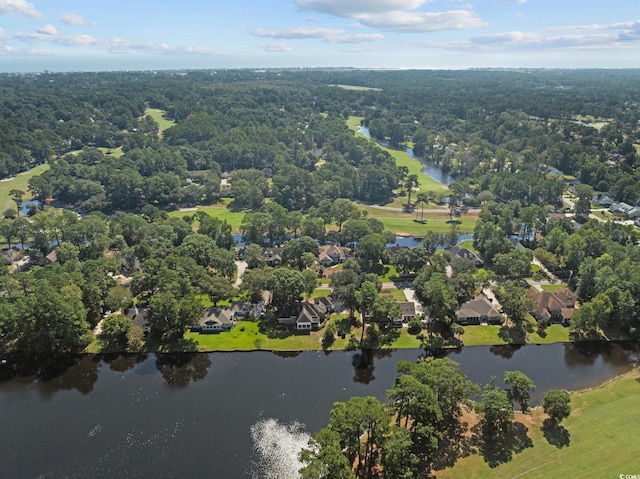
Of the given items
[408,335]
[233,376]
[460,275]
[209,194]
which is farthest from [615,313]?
[209,194]

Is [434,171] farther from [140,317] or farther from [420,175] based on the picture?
[140,317]

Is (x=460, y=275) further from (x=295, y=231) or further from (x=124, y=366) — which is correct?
(x=124, y=366)

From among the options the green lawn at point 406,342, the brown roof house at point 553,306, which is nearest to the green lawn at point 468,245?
the brown roof house at point 553,306

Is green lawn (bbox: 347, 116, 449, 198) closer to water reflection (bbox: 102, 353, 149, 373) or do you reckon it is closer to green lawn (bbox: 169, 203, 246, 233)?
green lawn (bbox: 169, 203, 246, 233)

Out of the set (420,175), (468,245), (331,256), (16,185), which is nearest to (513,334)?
(468,245)

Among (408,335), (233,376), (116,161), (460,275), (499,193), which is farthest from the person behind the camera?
(116,161)

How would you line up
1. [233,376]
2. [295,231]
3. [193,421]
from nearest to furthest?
[193,421] → [233,376] → [295,231]

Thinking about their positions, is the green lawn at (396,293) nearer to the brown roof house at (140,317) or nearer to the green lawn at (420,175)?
the brown roof house at (140,317)
